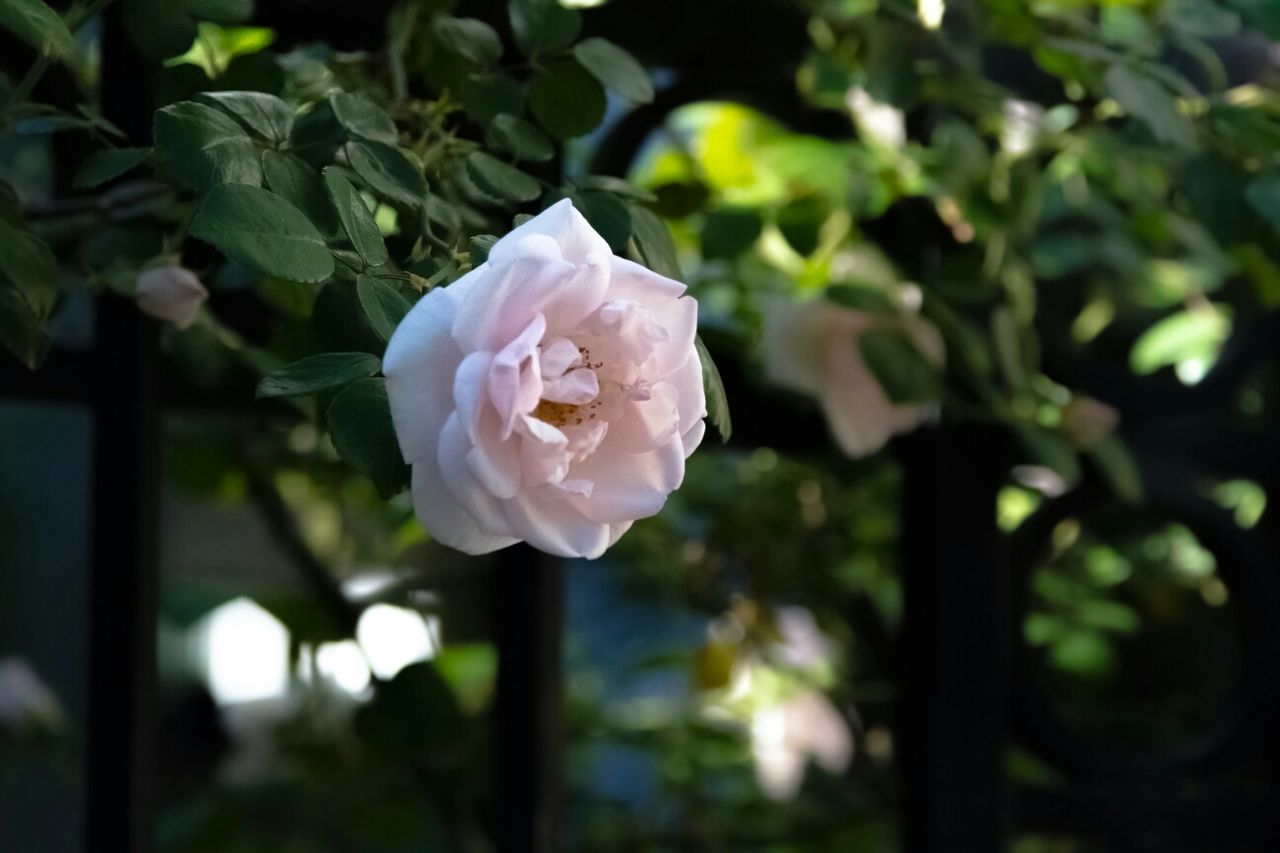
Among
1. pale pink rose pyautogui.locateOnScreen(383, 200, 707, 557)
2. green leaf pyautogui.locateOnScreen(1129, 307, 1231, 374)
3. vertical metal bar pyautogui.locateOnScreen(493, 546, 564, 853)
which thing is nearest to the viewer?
pale pink rose pyautogui.locateOnScreen(383, 200, 707, 557)

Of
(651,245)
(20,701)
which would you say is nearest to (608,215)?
(651,245)

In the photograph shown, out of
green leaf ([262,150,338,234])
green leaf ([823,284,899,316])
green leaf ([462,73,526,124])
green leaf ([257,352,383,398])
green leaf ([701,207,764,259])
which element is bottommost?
green leaf ([823,284,899,316])

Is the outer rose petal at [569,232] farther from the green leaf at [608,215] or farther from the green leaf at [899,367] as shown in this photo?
the green leaf at [899,367]

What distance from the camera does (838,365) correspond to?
0.75 meters

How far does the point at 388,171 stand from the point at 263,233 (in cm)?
8

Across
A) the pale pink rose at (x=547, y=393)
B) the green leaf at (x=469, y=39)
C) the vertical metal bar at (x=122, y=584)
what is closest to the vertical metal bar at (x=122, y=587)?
the vertical metal bar at (x=122, y=584)

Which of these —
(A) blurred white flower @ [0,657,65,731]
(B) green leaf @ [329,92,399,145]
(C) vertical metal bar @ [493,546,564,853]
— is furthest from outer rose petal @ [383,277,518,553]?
(A) blurred white flower @ [0,657,65,731]

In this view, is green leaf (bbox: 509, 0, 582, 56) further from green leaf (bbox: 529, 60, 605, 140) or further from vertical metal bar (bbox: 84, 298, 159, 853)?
vertical metal bar (bbox: 84, 298, 159, 853)

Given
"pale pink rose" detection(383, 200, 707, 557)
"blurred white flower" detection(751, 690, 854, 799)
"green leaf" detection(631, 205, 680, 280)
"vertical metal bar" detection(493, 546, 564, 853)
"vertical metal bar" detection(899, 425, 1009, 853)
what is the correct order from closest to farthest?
"pale pink rose" detection(383, 200, 707, 557)
"green leaf" detection(631, 205, 680, 280)
"vertical metal bar" detection(493, 546, 564, 853)
"vertical metal bar" detection(899, 425, 1009, 853)
"blurred white flower" detection(751, 690, 854, 799)

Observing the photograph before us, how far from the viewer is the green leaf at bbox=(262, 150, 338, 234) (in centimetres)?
41

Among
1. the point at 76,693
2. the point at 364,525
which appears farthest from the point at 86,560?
the point at 364,525

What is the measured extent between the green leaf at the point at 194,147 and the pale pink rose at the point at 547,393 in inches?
3.3

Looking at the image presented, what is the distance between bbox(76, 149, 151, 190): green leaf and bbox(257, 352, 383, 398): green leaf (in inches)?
4.8

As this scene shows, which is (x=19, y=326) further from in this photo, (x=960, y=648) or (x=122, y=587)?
(x=960, y=648)
